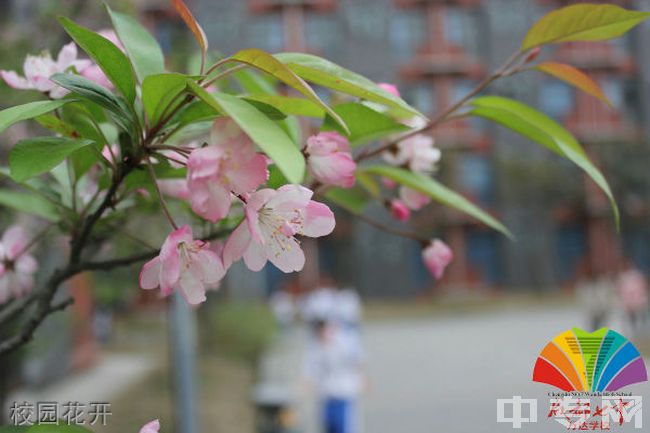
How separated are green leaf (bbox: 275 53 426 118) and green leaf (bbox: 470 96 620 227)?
0.15 metres

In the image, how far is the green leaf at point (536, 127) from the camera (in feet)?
2.06

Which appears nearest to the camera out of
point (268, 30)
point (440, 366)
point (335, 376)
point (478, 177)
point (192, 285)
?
point (192, 285)

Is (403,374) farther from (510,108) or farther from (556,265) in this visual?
(556,265)

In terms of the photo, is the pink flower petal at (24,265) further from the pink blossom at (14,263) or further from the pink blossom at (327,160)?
the pink blossom at (327,160)

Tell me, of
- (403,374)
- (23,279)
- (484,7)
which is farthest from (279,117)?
(484,7)

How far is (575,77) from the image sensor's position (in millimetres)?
662

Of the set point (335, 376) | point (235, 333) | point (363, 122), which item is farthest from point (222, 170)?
point (235, 333)

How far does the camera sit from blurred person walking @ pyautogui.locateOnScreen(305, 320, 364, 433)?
3.87 metres

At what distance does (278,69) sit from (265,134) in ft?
0.22

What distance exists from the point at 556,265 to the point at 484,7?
5802 millimetres

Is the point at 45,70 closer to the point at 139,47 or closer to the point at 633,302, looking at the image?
the point at 139,47

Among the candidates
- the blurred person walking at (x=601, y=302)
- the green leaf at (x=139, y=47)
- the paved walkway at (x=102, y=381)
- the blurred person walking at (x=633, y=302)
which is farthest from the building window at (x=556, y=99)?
the green leaf at (x=139, y=47)

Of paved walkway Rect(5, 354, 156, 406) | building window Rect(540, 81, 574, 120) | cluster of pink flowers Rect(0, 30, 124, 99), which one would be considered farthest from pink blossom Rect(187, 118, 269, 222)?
building window Rect(540, 81, 574, 120)

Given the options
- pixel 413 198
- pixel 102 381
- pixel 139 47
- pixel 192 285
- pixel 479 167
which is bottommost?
pixel 102 381
